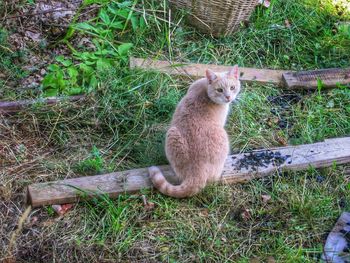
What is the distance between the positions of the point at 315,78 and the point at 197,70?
1.10 m

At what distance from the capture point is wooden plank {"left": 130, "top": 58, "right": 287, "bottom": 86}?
4.53 meters

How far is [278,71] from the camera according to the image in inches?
191

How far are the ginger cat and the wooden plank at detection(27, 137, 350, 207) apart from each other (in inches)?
5.9

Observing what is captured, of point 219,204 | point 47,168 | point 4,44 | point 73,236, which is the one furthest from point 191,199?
point 4,44

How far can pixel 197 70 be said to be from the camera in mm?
4602

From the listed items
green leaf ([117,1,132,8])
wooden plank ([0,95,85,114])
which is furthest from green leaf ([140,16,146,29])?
wooden plank ([0,95,85,114])

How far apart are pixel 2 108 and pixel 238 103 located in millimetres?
1951

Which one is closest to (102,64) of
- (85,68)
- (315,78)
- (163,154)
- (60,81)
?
(85,68)

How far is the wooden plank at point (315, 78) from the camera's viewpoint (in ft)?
15.4

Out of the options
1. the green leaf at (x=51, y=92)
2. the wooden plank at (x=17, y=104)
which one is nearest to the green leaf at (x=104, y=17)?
the green leaf at (x=51, y=92)

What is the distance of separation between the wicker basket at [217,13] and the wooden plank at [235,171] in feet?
4.95

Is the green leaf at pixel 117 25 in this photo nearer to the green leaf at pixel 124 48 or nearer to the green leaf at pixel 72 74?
the green leaf at pixel 124 48

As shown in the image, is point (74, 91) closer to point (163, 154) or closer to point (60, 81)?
point (60, 81)

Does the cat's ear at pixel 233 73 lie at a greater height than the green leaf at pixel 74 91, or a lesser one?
greater
